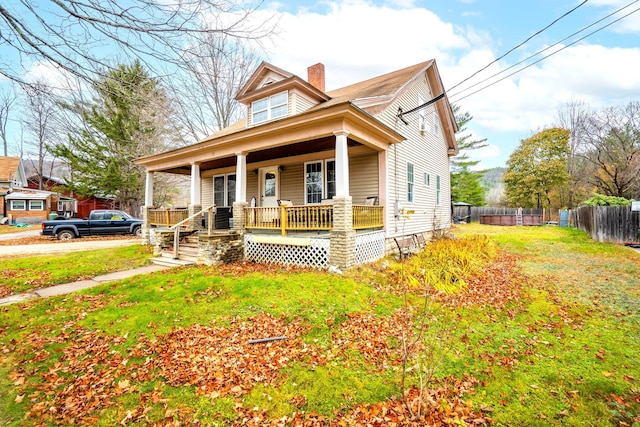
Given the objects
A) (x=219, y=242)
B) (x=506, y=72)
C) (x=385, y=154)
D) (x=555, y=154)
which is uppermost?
(x=555, y=154)

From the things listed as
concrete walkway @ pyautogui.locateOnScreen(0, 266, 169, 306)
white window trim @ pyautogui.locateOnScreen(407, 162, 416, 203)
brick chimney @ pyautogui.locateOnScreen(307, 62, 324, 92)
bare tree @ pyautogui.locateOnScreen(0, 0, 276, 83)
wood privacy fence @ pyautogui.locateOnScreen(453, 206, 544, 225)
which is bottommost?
concrete walkway @ pyautogui.locateOnScreen(0, 266, 169, 306)

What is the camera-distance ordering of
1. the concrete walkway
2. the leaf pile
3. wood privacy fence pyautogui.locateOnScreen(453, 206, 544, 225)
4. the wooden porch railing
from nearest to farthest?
the leaf pile → the concrete walkway → the wooden porch railing → wood privacy fence pyautogui.locateOnScreen(453, 206, 544, 225)

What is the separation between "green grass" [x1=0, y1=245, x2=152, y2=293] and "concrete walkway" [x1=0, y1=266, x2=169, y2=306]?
39 centimetres

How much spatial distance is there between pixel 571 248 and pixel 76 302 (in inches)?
685

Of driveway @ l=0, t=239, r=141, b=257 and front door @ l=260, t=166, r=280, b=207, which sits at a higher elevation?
front door @ l=260, t=166, r=280, b=207

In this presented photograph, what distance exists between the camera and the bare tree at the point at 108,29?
359 cm

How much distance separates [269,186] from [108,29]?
30.6 ft

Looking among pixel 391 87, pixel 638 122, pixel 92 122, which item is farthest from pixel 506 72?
pixel 92 122

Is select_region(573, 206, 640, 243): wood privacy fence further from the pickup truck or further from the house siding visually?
the pickup truck

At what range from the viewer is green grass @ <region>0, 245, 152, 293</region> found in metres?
7.34

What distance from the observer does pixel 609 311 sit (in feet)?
18.1

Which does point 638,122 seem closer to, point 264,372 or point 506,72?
point 506,72

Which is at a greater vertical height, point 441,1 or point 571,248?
point 441,1

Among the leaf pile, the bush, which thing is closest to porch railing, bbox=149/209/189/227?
the leaf pile
